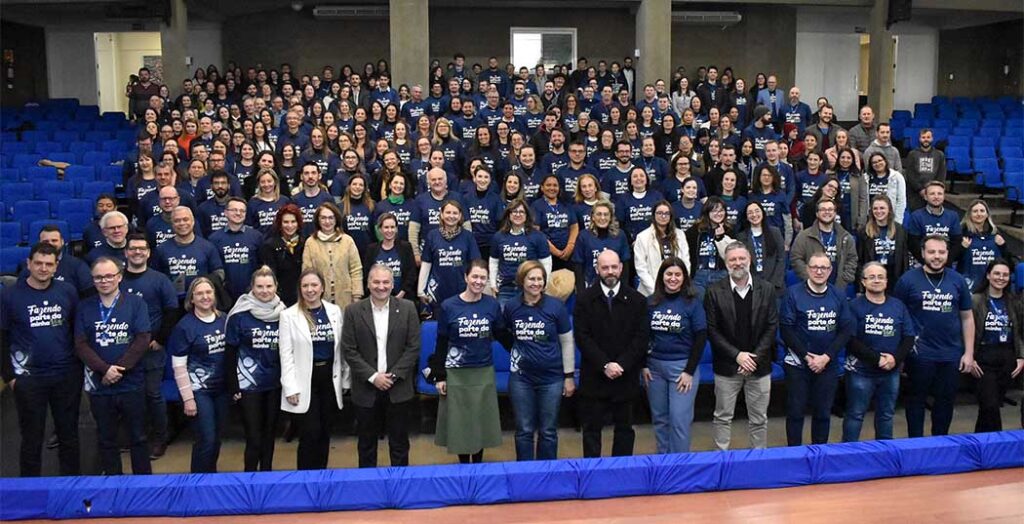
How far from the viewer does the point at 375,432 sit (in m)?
4.84

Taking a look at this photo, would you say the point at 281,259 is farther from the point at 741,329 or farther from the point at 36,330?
the point at 741,329

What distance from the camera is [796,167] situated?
8.80 m

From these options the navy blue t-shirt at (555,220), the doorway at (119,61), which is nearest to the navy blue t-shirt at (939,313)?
the navy blue t-shirt at (555,220)

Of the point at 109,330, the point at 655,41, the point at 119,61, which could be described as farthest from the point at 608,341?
the point at 119,61

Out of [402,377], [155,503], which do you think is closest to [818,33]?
[402,377]

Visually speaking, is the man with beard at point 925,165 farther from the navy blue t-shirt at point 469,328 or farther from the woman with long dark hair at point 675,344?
the navy blue t-shirt at point 469,328

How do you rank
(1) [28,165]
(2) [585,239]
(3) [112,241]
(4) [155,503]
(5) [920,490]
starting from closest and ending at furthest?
(4) [155,503] < (5) [920,490] < (3) [112,241] < (2) [585,239] < (1) [28,165]

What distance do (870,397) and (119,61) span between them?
2005cm

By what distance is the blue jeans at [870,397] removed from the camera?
5168mm

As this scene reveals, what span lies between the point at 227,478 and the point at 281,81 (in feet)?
35.1

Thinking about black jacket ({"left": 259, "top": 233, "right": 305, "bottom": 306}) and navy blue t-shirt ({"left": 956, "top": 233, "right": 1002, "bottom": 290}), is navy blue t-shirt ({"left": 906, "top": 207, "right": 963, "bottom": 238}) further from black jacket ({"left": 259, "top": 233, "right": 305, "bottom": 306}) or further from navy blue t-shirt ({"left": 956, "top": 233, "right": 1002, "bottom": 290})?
black jacket ({"left": 259, "top": 233, "right": 305, "bottom": 306})

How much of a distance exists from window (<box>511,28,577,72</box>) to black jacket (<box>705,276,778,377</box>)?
12723 mm

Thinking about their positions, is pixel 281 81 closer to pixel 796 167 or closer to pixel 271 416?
pixel 796 167

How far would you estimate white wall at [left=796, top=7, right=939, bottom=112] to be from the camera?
17.9 m
